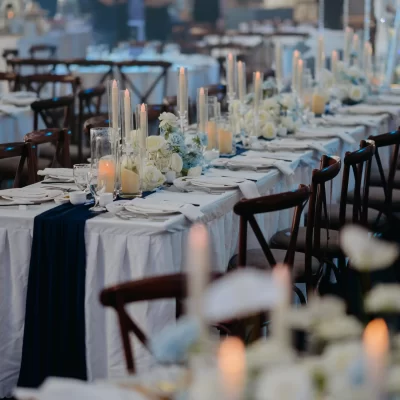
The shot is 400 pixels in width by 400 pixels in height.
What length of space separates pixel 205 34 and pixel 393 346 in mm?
14476

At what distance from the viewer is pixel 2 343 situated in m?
3.10

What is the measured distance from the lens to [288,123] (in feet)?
16.6

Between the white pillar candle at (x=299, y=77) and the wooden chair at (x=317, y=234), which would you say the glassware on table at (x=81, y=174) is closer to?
the wooden chair at (x=317, y=234)

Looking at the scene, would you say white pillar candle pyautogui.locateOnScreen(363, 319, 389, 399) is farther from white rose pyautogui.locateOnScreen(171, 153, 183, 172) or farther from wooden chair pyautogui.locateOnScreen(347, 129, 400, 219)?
wooden chair pyautogui.locateOnScreen(347, 129, 400, 219)

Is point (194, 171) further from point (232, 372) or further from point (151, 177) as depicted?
point (232, 372)

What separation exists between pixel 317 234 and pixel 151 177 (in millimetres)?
689

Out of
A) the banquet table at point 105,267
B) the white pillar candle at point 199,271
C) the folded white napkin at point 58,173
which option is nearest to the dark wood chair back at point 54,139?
the folded white napkin at point 58,173

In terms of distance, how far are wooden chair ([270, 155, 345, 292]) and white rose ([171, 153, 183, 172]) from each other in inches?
21.1

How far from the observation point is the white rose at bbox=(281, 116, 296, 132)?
16.6ft

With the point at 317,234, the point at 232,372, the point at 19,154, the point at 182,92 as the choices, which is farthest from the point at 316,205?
the point at 232,372

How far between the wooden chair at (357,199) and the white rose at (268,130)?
2.08ft

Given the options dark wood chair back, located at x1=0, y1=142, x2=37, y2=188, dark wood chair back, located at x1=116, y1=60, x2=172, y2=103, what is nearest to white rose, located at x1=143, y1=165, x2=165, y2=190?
dark wood chair back, located at x1=0, y1=142, x2=37, y2=188

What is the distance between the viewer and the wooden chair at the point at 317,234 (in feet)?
10.7

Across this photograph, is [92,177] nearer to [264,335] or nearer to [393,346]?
[264,335]
